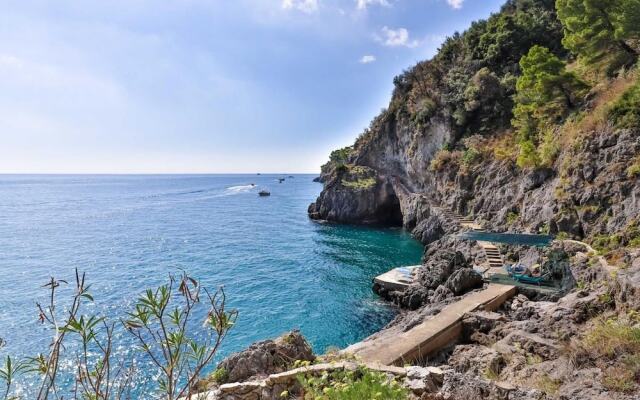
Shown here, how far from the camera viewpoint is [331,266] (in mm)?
27125

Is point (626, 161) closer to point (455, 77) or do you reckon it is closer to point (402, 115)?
point (455, 77)

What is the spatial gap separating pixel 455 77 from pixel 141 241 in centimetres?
3826

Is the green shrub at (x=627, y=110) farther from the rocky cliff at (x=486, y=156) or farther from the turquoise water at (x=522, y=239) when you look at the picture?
the turquoise water at (x=522, y=239)

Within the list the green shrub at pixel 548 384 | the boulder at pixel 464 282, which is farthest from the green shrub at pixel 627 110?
the green shrub at pixel 548 384

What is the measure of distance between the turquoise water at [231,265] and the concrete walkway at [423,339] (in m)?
5.04

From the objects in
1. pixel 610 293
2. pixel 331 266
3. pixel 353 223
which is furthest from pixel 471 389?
pixel 353 223

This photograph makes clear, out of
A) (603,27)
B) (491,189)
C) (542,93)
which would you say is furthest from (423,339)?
(603,27)

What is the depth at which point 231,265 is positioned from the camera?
2695cm

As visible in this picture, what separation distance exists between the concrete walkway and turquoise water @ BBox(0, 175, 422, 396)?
5.04 metres

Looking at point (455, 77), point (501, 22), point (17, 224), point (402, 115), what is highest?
point (501, 22)

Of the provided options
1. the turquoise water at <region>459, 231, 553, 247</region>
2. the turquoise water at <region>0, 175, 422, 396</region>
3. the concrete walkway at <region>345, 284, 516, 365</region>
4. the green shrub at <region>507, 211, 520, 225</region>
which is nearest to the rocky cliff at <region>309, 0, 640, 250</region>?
the green shrub at <region>507, 211, 520, 225</region>

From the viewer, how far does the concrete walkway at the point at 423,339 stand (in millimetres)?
9766

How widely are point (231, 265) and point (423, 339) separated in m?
19.5

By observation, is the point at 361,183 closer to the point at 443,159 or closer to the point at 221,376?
the point at 443,159
